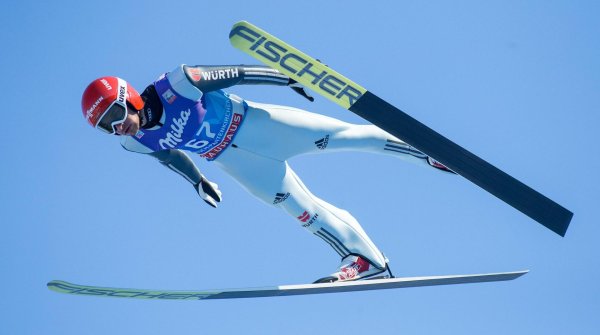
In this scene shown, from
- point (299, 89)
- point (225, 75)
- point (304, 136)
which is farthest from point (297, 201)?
point (225, 75)

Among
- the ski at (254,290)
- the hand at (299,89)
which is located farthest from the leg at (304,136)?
the ski at (254,290)

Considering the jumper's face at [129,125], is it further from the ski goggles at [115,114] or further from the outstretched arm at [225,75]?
the outstretched arm at [225,75]

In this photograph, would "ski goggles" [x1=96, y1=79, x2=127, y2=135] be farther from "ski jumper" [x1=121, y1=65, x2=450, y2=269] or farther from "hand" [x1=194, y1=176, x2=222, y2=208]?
"hand" [x1=194, y1=176, x2=222, y2=208]

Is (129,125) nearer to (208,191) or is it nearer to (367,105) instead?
(208,191)

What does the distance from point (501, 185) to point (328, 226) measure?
1971mm

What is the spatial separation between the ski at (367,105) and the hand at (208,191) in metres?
2.25

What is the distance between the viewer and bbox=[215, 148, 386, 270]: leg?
8.44m

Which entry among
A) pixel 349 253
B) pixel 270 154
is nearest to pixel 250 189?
pixel 270 154

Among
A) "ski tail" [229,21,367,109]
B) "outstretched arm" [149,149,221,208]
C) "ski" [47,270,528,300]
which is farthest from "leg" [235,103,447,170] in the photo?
"ski tail" [229,21,367,109]

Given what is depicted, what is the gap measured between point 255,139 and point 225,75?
0.83 m

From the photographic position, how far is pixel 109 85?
25.0 ft

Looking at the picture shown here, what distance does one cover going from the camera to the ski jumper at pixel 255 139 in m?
7.88

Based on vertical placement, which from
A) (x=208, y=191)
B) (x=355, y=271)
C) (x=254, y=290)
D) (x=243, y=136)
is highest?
(x=243, y=136)

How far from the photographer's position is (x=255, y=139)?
8383 mm
